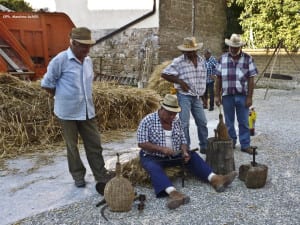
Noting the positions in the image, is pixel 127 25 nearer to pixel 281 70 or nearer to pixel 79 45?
pixel 281 70

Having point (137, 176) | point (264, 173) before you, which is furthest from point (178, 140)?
point (264, 173)

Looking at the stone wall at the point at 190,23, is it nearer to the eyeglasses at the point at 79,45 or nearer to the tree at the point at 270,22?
the tree at the point at 270,22

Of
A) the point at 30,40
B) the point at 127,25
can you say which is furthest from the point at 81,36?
the point at 127,25

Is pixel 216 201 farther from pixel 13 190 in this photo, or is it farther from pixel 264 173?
pixel 13 190

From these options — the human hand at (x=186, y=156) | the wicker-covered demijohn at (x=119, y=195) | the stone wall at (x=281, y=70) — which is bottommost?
the stone wall at (x=281, y=70)

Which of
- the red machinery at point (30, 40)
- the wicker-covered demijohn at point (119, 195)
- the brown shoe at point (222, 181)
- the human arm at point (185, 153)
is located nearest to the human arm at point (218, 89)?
the human arm at point (185, 153)

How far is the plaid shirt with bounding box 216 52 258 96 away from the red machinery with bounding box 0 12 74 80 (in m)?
3.94

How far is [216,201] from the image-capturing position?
4145mm

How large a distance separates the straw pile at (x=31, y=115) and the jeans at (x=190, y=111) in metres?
2.26

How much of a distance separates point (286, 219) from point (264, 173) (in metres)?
0.88

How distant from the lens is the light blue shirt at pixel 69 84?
4348mm

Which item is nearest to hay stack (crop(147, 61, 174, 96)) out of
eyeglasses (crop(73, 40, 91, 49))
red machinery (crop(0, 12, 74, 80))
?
red machinery (crop(0, 12, 74, 80))

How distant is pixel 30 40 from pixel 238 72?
16.1ft

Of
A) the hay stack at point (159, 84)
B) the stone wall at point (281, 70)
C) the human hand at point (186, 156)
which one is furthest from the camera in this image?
→ the stone wall at point (281, 70)
